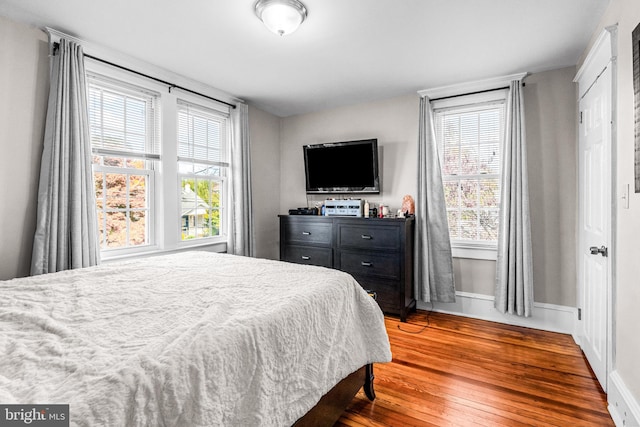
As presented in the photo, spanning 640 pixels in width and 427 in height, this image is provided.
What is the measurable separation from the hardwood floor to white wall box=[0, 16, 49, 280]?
8.29ft

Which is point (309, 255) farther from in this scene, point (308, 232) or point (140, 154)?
point (140, 154)

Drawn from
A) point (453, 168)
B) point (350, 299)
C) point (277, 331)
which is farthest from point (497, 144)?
point (277, 331)

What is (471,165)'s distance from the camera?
3596mm

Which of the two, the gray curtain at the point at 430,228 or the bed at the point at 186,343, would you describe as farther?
the gray curtain at the point at 430,228

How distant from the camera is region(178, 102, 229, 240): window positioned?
3523 millimetres

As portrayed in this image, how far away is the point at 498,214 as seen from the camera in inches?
134

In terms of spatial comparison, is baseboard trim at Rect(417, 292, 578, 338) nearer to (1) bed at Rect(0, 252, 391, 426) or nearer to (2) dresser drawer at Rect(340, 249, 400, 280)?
(2) dresser drawer at Rect(340, 249, 400, 280)

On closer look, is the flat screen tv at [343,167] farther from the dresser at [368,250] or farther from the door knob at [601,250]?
the door knob at [601,250]

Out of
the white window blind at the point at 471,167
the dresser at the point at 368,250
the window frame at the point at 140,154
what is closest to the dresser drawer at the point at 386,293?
the dresser at the point at 368,250

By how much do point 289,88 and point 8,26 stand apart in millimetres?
2304

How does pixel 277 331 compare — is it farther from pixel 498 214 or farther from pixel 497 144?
pixel 497 144

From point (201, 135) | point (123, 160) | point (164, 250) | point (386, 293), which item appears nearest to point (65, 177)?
point (123, 160)

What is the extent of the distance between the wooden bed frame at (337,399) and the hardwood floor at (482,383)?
0.14 m

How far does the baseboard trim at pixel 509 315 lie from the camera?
3109 millimetres
